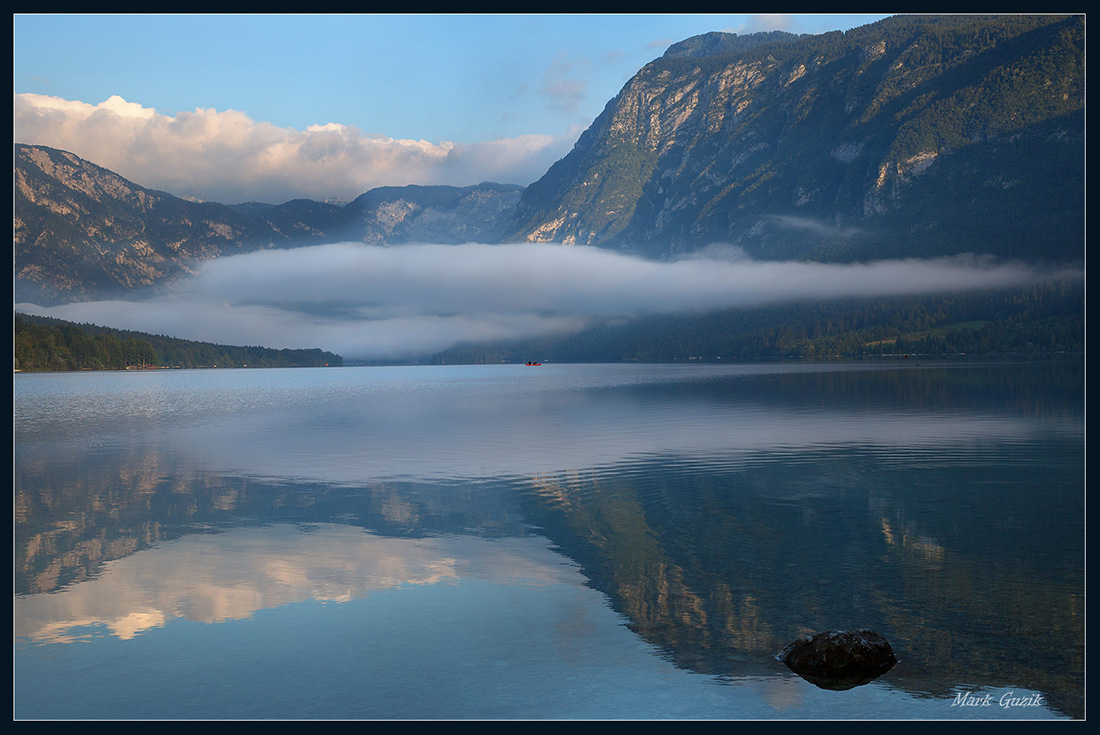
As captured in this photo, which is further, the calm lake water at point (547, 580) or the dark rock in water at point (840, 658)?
the dark rock in water at point (840, 658)

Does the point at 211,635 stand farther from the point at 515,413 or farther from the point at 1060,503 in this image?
the point at 515,413

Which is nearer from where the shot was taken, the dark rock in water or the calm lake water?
the calm lake water

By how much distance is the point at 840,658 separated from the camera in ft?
57.9

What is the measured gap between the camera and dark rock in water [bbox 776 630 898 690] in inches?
681

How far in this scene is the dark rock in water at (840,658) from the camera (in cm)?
1730

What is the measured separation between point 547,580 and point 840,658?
9.78 m

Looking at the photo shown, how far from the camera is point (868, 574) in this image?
25.2 meters

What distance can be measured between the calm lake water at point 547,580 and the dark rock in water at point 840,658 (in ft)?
1.23

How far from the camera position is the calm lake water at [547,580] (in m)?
17.1

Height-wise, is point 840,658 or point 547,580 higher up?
point 840,658

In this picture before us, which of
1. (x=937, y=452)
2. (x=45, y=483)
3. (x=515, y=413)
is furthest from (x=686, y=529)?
(x=515, y=413)

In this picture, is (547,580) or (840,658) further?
(547,580)

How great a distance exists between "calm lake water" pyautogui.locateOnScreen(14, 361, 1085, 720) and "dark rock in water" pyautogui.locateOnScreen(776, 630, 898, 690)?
375 millimetres

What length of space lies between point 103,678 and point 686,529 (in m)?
A: 20.2
